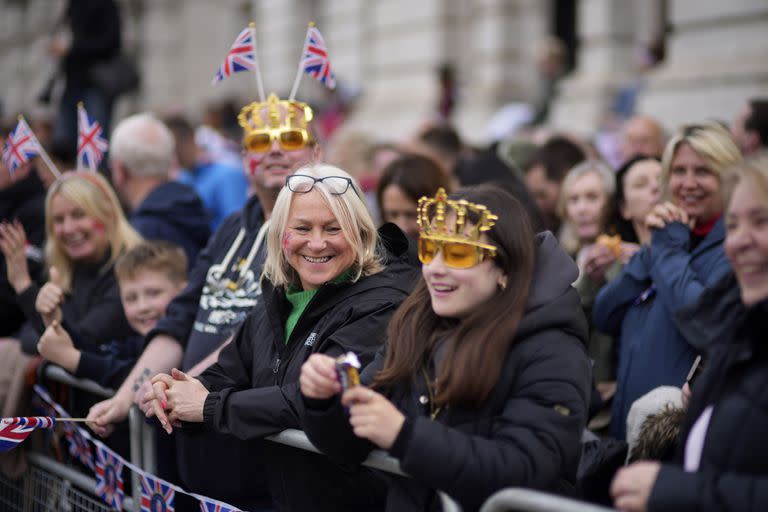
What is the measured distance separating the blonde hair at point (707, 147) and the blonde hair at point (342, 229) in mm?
1438

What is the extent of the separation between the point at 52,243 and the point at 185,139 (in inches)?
123

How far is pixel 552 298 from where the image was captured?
3.04 m

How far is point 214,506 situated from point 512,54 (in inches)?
437

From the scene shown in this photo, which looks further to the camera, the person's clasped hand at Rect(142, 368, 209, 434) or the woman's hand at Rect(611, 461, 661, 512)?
the person's clasped hand at Rect(142, 368, 209, 434)

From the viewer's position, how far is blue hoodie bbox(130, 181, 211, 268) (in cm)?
619

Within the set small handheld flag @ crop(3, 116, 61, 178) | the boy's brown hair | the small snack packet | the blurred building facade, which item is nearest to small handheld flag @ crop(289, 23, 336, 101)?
the boy's brown hair

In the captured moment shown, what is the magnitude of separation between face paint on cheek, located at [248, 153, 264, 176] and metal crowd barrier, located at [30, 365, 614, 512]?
1260 mm

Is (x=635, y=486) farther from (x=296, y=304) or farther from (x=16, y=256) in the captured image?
(x=16, y=256)

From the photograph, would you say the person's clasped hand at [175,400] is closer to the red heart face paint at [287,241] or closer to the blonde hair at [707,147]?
the red heart face paint at [287,241]

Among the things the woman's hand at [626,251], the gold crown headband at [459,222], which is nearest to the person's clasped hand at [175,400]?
the gold crown headband at [459,222]

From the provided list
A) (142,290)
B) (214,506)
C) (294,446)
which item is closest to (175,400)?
(214,506)

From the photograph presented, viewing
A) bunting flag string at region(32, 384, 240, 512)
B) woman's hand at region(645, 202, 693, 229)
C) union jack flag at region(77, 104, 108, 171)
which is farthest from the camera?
union jack flag at region(77, 104, 108, 171)

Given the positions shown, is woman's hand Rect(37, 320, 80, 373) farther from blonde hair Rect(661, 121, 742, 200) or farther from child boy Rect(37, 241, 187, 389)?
blonde hair Rect(661, 121, 742, 200)

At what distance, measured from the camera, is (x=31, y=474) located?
5.10 meters
